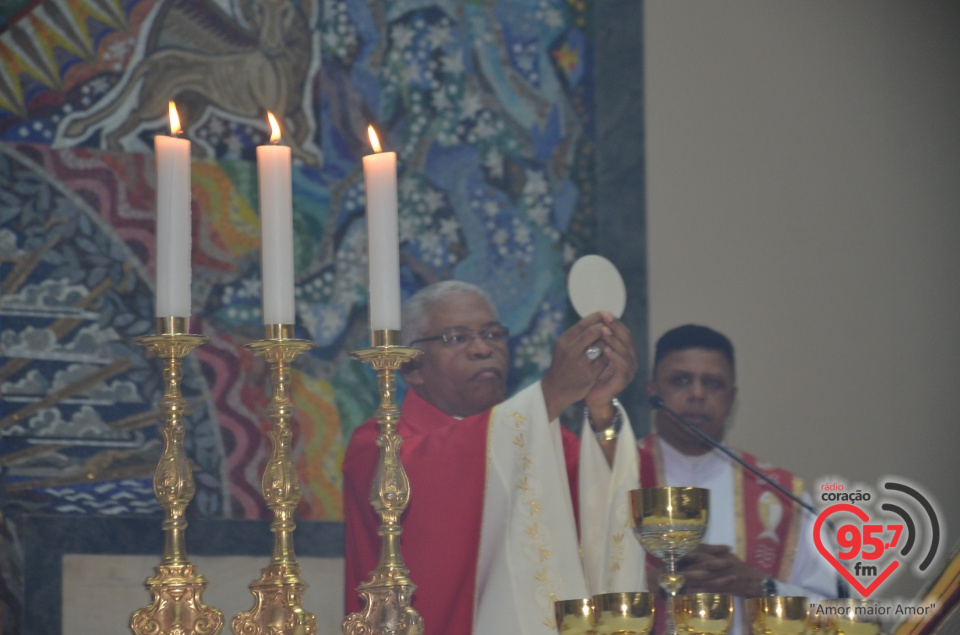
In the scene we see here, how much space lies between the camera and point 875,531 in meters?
3.77

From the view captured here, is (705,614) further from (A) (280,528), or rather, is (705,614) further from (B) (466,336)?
(B) (466,336)

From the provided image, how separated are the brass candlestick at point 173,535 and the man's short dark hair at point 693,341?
6.01 feet

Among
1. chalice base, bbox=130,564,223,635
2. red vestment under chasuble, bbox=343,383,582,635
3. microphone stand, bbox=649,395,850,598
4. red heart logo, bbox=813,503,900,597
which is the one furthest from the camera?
microphone stand, bbox=649,395,850,598

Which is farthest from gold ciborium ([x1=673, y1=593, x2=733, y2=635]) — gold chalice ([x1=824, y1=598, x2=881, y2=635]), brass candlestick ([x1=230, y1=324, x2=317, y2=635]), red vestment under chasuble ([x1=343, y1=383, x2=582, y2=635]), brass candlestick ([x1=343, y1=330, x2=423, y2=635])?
red vestment under chasuble ([x1=343, y1=383, x2=582, y2=635])

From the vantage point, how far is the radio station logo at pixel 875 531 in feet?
12.3

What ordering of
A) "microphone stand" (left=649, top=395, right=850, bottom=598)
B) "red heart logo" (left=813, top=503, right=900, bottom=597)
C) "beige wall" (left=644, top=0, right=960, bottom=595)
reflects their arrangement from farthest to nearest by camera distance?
"beige wall" (left=644, top=0, right=960, bottom=595) → "microphone stand" (left=649, top=395, right=850, bottom=598) → "red heart logo" (left=813, top=503, right=900, bottom=597)

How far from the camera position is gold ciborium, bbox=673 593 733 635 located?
2.18m

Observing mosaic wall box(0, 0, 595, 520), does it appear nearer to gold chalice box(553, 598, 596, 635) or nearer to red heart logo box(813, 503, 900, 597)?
red heart logo box(813, 503, 900, 597)

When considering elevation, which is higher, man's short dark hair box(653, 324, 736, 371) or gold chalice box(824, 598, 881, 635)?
man's short dark hair box(653, 324, 736, 371)

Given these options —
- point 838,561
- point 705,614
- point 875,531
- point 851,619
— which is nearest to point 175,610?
point 705,614

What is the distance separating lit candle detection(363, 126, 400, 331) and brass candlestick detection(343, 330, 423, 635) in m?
0.04

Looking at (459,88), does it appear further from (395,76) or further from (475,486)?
(475,486)

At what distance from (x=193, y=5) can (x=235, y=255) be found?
724 mm

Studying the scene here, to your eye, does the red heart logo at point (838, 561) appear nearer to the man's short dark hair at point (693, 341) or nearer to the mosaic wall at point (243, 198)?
the man's short dark hair at point (693, 341)
